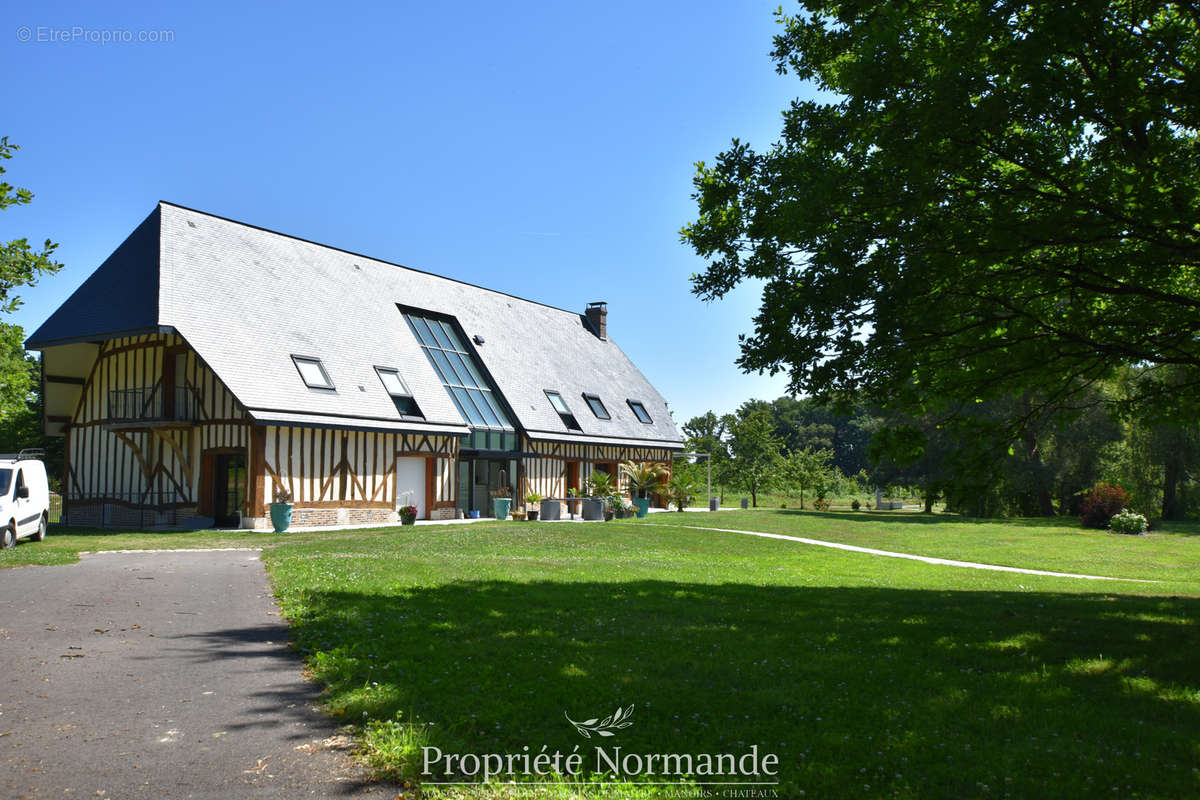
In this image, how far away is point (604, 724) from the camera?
4.74 meters

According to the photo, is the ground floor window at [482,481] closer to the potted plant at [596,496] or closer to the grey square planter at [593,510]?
the potted plant at [596,496]

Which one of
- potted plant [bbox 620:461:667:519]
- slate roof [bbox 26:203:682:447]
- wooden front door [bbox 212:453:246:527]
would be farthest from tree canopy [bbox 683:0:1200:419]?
potted plant [bbox 620:461:667:519]

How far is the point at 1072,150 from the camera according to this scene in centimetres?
838

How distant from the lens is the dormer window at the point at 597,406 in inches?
1299

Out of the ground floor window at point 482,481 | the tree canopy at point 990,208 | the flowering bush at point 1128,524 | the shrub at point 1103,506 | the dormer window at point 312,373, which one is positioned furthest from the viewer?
the shrub at point 1103,506

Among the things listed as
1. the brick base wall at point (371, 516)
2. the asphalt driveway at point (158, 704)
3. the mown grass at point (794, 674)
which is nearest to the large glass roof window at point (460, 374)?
the brick base wall at point (371, 516)

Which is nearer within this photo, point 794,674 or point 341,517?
point 794,674

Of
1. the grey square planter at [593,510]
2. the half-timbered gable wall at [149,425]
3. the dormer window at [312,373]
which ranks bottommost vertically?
the grey square planter at [593,510]

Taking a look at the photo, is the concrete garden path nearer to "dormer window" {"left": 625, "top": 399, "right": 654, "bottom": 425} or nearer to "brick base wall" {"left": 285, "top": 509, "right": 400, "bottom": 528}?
"brick base wall" {"left": 285, "top": 509, "right": 400, "bottom": 528}

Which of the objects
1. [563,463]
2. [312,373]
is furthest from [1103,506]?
[312,373]

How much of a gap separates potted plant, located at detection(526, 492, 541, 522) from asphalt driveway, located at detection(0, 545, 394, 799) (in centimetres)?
1756

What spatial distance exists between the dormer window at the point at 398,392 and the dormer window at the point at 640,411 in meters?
12.5

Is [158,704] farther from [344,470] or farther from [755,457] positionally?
[755,457]

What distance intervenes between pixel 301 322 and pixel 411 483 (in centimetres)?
578
